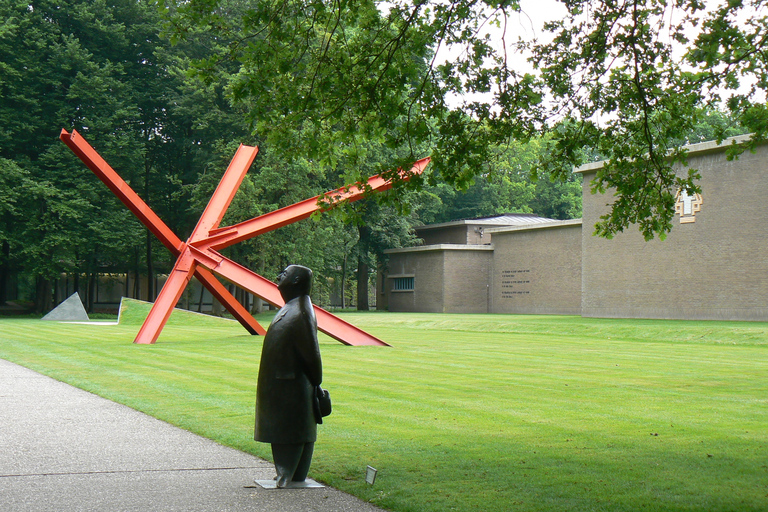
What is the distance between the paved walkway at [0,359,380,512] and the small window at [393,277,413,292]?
151 ft

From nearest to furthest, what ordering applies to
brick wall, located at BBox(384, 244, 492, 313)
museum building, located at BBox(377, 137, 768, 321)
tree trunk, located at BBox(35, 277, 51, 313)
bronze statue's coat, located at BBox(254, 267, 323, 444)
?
bronze statue's coat, located at BBox(254, 267, 323, 444) < museum building, located at BBox(377, 137, 768, 321) < tree trunk, located at BBox(35, 277, 51, 313) < brick wall, located at BBox(384, 244, 492, 313)

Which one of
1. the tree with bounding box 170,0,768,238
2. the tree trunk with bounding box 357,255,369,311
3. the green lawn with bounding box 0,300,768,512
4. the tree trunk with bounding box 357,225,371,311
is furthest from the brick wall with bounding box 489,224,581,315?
the tree with bounding box 170,0,768,238

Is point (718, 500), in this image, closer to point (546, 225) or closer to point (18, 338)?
point (18, 338)

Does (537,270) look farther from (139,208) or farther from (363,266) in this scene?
(139,208)

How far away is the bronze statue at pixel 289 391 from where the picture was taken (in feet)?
17.8

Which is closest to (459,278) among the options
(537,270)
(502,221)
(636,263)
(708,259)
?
(537,270)

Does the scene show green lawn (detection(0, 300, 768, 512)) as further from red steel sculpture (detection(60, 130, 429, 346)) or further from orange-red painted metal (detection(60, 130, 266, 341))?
orange-red painted metal (detection(60, 130, 266, 341))

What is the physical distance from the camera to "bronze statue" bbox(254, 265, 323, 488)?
5438mm

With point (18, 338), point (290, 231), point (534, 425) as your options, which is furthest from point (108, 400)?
point (290, 231)

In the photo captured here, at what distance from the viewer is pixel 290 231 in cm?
4181

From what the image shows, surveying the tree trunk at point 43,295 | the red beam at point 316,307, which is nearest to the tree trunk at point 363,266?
the tree trunk at point 43,295

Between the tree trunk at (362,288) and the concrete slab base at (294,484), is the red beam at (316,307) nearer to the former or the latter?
the concrete slab base at (294,484)

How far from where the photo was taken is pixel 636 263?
32812 mm

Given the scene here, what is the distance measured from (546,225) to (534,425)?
118 ft
